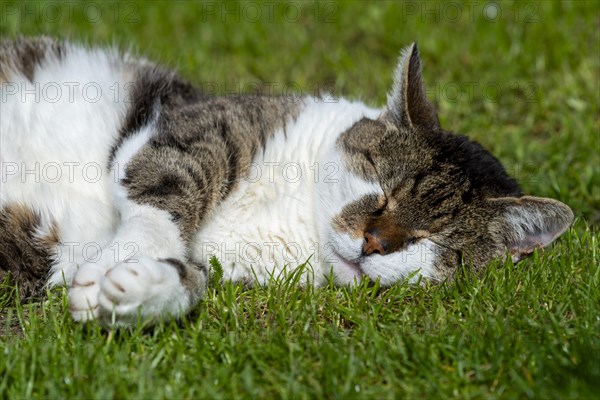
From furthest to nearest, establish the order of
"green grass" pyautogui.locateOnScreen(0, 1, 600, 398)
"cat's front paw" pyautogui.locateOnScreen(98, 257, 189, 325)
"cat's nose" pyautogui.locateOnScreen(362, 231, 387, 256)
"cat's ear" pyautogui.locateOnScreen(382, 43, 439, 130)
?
"cat's ear" pyautogui.locateOnScreen(382, 43, 439, 130)
"cat's nose" pyautogui.locateOnScreen(362, 231, 387, 256)
"cat's front paw" pyautogui.locateOnScreen(98, 257, 189, 325)
"green grass" pyautogui.locateOnScreen(0, 1, 600, 398)

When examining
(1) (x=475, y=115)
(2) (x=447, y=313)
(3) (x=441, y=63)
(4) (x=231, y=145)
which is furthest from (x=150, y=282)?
(3) (x=441, y=63)

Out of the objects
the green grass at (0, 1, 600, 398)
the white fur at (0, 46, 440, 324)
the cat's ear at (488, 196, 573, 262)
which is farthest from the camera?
the cat's ear at (488, 196, 573, 262)

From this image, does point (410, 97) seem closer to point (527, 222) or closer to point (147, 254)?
point (527, 222)

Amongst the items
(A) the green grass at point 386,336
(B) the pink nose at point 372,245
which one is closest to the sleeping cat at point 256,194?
(B) the pink nose at point 372,245

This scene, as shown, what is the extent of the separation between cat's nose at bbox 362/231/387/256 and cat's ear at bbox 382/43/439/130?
2.09 feet

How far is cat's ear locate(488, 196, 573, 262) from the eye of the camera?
3.06m

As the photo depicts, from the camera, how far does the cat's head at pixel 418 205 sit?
118 inches

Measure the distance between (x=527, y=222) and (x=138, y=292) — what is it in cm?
173

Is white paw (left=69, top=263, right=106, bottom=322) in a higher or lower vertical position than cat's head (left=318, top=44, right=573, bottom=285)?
lower

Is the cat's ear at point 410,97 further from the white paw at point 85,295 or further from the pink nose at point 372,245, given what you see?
the white paw at point 85,295

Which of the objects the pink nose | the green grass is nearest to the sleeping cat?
the pink nose

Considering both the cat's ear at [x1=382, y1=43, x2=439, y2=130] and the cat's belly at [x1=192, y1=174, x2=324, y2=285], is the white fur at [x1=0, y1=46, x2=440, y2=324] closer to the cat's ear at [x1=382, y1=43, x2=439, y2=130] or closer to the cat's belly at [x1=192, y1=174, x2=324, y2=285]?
the cat's belly at [x1=192, y1=174, x2=324, y2=285]

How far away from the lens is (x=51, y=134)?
136 inches

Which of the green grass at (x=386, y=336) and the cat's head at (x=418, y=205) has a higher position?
the cat's head at (x=418, y=205)
